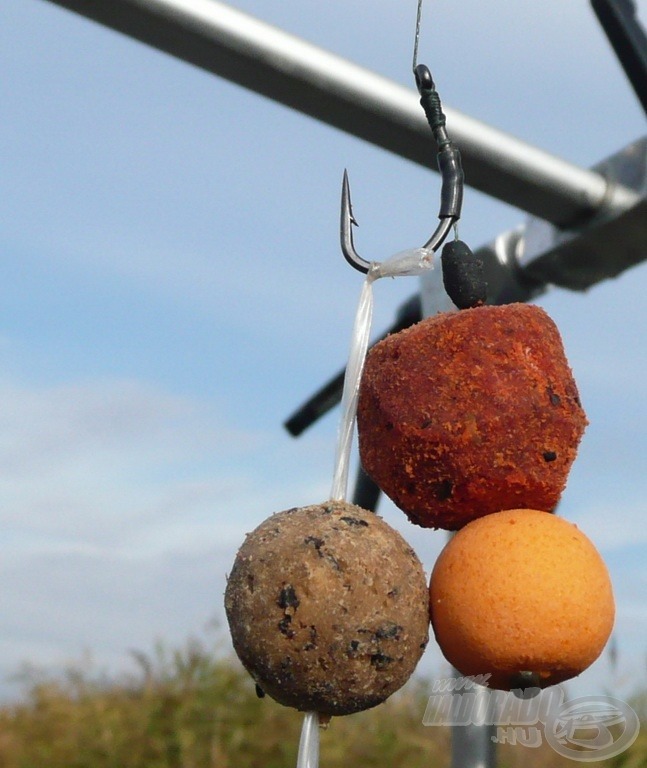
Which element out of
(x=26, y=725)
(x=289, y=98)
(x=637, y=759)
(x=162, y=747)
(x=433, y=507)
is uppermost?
(x=289, y=98)

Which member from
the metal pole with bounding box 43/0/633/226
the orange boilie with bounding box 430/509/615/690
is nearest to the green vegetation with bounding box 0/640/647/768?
the metal pole with bounding box 43/0/633/226

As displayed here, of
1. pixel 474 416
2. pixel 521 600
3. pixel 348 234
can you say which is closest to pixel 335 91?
pixel 348 234

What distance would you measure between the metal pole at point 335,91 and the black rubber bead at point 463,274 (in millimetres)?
1606

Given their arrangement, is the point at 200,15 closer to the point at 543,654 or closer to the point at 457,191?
the point at 457,191

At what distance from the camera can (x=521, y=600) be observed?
37.6 inches

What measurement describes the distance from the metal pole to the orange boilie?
1.84m

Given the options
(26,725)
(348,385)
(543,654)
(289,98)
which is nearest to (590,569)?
(543,654)

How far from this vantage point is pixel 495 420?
1001 millimetres

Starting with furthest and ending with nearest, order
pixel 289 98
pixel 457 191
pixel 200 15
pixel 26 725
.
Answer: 1. pixel 26 725
2. pixel 289 98
3. pixel 200 15
4. pixel 457 191

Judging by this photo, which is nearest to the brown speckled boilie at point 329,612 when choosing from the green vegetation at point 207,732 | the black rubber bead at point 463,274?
the black rubber bead at point 463,274

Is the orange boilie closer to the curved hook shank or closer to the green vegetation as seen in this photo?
the curved hook shank

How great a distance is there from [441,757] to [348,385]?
11.6ft

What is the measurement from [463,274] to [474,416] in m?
0.18

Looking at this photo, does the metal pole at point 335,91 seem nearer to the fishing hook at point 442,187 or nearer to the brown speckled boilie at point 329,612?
the fishing hook at point 442,187
